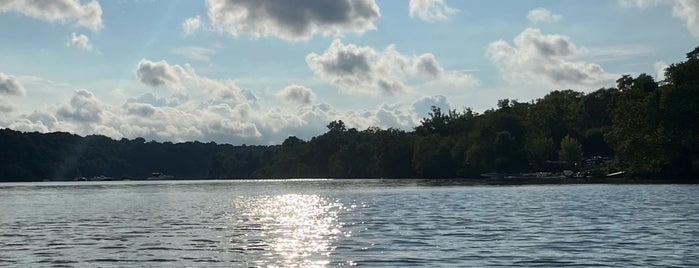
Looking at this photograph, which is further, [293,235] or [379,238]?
[293,235]

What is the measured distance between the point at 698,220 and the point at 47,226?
4412 centimetres

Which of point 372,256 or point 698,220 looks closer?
point 372,256

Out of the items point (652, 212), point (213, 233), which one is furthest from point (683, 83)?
point (213, 233)

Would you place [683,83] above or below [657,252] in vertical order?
above

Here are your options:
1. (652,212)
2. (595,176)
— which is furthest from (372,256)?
(595,176)

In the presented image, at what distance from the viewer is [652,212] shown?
57.0 metres

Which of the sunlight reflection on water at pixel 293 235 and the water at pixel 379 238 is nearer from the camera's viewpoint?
the water at pixel 379 238

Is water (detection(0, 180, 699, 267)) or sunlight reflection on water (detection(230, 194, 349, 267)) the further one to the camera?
sunlight reflection on water (detection(230, 194, 349, 267))

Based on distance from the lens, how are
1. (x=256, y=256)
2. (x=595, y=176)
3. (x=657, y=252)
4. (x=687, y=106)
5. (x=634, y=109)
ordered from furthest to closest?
1. (x=595, y=176)
2. (x=634, y=109)
3. (x=687, y=106)
4. (x=256, y=256)
5. (x=657, y=252)

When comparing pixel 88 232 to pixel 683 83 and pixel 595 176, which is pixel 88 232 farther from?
pixel 595 176

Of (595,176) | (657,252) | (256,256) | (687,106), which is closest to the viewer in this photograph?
(657,252)

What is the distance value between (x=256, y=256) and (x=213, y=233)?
13839mm

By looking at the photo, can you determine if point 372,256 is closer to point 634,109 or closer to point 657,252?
point 657,252

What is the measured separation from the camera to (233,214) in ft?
234
